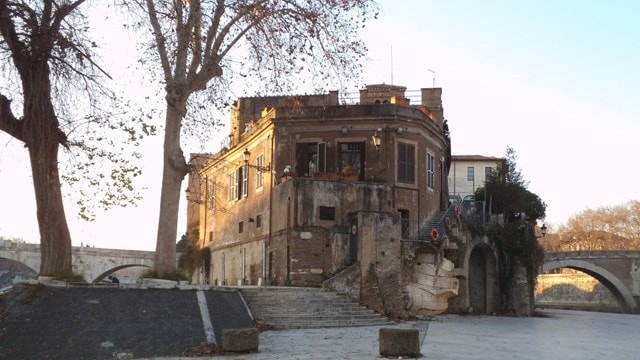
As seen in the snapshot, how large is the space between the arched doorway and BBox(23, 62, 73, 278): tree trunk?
22951 mm

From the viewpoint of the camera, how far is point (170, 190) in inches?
768

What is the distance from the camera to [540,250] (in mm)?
A: 37938

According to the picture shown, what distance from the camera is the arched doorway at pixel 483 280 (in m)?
35.0

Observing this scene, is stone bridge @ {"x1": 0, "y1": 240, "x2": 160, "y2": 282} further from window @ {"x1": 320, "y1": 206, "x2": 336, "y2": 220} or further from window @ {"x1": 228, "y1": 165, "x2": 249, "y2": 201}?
window @ {"x1": 320, "y1": 206, "x2": 336, "y2": 220}

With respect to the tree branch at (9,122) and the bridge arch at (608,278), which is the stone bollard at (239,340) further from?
the bridge arch at (608,278)

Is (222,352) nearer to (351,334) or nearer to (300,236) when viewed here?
(351,334)

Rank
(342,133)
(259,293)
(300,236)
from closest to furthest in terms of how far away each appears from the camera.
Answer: (259,293), (300,236), (342,133)

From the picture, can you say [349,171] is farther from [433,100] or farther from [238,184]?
[433,100]

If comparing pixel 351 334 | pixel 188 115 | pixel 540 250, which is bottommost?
pixel 351 334

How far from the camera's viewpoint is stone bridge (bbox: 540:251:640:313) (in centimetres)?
5662

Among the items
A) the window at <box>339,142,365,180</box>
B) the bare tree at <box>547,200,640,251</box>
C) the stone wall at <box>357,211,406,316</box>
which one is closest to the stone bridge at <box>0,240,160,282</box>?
the window at <box>339,142,365,180</box>

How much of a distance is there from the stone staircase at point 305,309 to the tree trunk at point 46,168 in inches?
239

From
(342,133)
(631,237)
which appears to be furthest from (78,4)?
(631,237)

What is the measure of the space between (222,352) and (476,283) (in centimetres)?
2362
